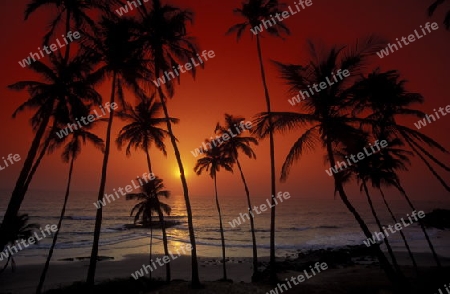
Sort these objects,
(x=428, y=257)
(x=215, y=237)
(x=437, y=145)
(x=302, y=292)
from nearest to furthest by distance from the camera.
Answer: (x=437, y=145) < (x=302, y=292) < (x=428, y=257) < (x=215, y=237)

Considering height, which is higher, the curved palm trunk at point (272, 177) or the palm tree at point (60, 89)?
the palm tree at point (60, 89)

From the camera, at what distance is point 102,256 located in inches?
1395

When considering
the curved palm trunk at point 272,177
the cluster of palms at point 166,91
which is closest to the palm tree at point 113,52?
the cluster of palms at point 166,91

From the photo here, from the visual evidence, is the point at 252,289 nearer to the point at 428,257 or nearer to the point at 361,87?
the point at 361,87

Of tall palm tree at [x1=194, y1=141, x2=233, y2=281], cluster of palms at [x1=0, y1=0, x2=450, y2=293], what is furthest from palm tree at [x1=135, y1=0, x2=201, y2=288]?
tall palm tree at [x1=194, y1=141, x2=233, y2=281]

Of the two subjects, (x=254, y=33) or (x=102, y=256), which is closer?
(x=254, y=33)

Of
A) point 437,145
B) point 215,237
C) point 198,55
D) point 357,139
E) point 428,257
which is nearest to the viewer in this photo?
point 437,145

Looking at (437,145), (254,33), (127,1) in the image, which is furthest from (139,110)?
(437,145)

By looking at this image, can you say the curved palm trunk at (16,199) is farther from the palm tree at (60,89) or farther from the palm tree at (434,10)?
the palm tree at (434,10)

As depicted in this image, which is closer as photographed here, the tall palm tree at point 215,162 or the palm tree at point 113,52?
the palm tree at point 113,52

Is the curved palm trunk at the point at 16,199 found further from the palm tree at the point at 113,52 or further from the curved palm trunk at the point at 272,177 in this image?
the curved palm trunk at the point at 272,177

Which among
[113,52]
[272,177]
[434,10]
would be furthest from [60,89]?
[434,10]

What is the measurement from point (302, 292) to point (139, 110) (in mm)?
15801

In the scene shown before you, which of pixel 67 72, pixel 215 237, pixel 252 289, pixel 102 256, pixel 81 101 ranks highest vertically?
pixel 67 72
